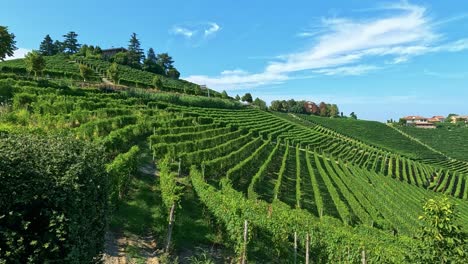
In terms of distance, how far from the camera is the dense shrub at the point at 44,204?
6004mm

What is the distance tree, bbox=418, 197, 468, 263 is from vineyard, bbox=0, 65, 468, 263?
1116mm

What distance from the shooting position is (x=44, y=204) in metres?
6.38

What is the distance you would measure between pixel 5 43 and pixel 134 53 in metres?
72.6

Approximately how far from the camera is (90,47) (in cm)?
11712

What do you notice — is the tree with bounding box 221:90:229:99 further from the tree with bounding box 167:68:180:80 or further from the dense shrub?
the dense shrub

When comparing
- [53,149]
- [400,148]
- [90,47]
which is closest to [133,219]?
[53,149]

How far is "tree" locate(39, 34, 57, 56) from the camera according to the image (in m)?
112

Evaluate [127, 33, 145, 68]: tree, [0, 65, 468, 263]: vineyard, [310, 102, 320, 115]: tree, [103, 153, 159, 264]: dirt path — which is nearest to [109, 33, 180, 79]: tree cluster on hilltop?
[127, 33, 145, 68]: tree

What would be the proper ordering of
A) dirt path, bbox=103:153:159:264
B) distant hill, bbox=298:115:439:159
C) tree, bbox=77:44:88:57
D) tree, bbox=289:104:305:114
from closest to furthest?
dirt path, bbox=103:153:159:264 → distant hill, bbox=298:115:439:159 → tree, bbox=77:44:88:57 → tree, bbox=289:104:305:114

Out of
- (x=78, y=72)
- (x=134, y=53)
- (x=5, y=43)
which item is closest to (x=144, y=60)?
(x=134, y=53)

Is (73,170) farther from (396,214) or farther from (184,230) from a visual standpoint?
(396,214)

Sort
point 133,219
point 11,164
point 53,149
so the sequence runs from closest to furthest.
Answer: point 11,164 → point 53,149 → point 133,219

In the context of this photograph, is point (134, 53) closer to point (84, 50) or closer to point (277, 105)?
point (84, 50)

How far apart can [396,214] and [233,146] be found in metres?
17.8
